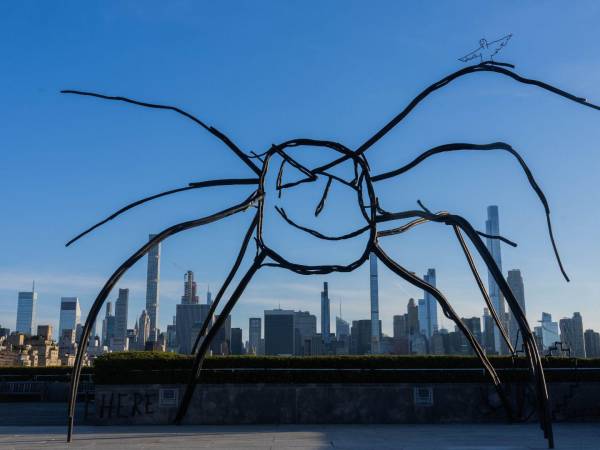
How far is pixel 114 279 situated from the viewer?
41.9 feet

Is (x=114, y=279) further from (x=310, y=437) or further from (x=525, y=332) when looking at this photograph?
(x=525, y=332)

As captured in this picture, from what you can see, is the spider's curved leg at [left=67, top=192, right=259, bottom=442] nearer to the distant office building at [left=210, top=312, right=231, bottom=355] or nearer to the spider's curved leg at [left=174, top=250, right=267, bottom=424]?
the spider's curved leg at [left=174, top=250, right=267, bottom=424]

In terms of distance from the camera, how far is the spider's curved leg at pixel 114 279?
12.4 meters

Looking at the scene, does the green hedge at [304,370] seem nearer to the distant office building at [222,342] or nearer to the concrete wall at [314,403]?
the concrete wall at [314,403]

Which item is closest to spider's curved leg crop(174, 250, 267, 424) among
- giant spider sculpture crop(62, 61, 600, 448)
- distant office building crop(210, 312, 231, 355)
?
giant spider sculpture crop(62, 61, 600, 448)

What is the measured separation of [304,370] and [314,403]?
2.93ft

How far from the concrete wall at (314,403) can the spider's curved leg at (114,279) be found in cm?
471

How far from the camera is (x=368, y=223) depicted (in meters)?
13.4

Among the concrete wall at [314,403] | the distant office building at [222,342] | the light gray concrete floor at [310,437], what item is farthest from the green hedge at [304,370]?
the distant office building at [222,342]

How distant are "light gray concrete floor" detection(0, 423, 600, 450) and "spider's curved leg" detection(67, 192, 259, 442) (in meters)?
1.04

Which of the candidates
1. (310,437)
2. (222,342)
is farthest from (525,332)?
(222,342)

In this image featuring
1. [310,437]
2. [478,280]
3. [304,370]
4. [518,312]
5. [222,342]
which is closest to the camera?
[518,312]

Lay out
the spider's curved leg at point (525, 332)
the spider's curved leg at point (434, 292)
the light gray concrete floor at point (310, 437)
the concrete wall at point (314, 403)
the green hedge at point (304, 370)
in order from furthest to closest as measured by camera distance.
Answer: the green hedge at point (304, 370) → the concrete wall at point (314, 403) → the spider's curved leg at point (434, 292) → the light gray concrete floor at point (310, 437) → the spider's curved leg at point (525, 332)

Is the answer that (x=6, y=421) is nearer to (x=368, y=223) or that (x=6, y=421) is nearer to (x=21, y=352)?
(x=368, y=223)
